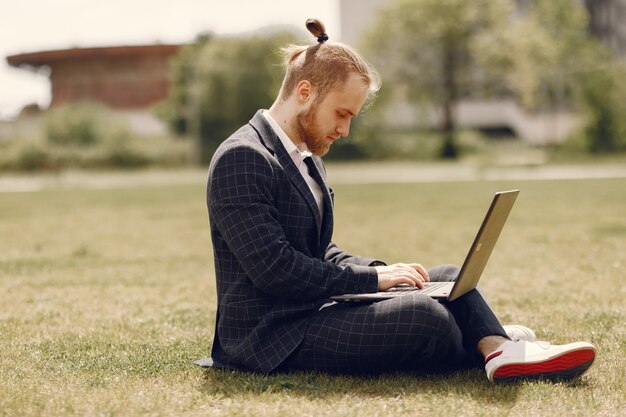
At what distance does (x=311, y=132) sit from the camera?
3930mm

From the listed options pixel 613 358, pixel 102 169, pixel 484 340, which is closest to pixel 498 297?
pixel 613 358

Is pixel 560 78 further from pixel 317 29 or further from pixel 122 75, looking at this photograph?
pixel 317 29

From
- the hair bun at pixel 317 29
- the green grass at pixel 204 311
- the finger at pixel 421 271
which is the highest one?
the hair bun at pixel 317 29

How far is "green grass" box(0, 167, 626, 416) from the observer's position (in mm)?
3742

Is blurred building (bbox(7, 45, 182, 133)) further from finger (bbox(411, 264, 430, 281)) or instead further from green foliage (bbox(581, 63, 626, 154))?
finger (bbox(411, 264, 430, 281))

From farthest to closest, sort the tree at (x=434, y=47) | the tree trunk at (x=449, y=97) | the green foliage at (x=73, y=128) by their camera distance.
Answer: the green foliage at (x=73, y=128) < the tree at (x=434, y=47) < the tree trunk at (x=449, y=97)

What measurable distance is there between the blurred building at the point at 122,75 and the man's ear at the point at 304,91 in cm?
5711

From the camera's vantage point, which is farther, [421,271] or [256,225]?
[421,271]

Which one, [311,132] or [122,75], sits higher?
[311,132]

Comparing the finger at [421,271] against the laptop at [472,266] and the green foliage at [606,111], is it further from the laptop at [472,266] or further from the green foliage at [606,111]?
the green foliage at [606,111]

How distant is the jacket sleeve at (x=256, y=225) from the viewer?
3783 millimetres

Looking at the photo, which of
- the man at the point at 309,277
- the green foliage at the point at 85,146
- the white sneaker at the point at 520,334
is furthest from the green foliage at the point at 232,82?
the man at the point at 309,277

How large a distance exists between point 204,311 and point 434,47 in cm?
3987

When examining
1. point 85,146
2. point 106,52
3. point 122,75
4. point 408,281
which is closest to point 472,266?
point 408,281
